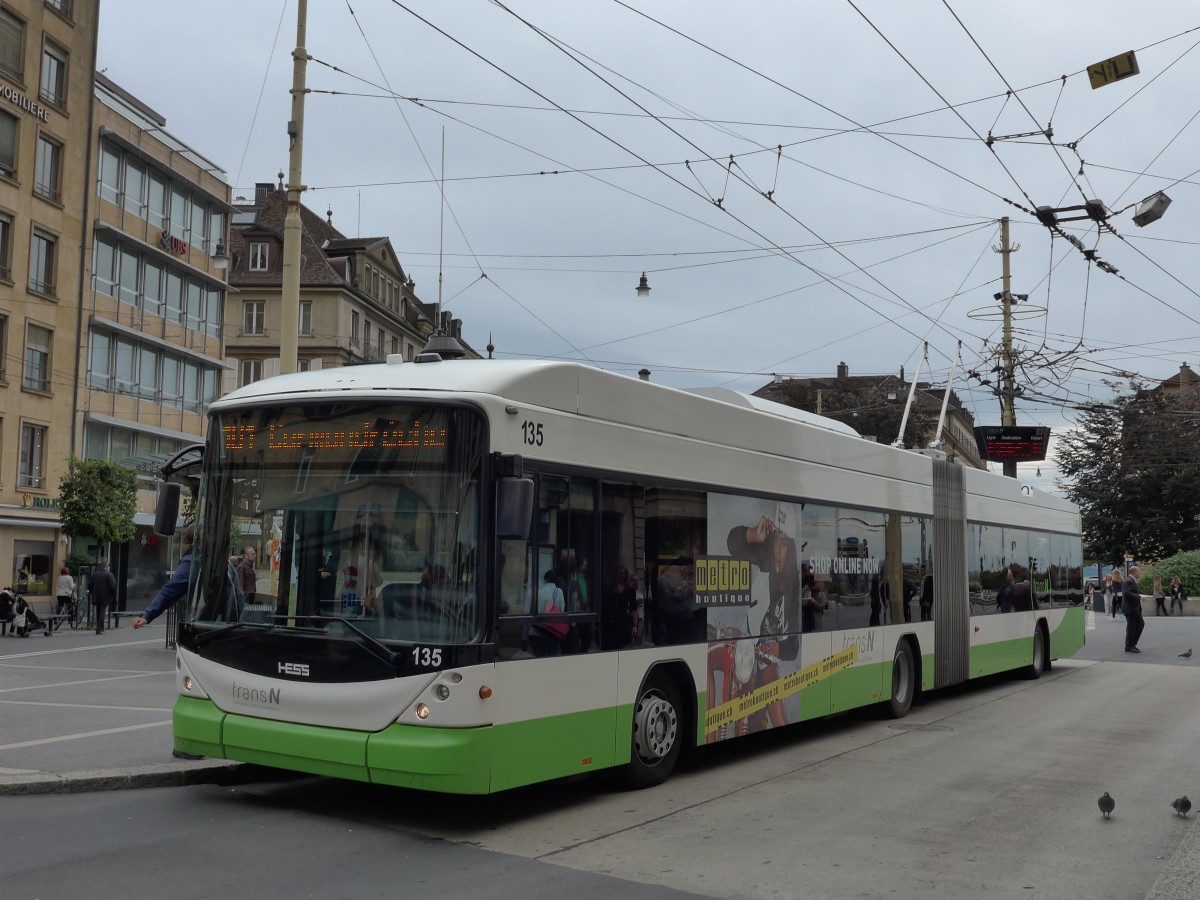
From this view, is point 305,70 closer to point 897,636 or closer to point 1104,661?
point 897,636

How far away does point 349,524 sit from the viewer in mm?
7895

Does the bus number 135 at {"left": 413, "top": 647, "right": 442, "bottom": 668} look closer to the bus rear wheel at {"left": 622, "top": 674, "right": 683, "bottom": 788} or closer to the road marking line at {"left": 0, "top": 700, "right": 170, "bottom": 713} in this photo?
the bus rear wheel at {"left": 622, "top": 674, "right": 683, "bottom": 788}

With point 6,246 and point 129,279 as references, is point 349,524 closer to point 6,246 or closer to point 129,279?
point 6,246

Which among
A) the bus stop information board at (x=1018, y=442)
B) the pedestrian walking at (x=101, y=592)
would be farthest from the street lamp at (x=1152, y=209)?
the pedestrian walking at (x=101, y=592)

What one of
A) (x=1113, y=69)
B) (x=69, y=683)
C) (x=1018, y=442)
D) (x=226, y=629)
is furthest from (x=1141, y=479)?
(x=226, y=629)

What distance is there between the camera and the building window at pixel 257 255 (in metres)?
71.4

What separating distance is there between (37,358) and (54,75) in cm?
908

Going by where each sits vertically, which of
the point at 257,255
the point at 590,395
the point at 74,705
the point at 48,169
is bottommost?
the point at 74,705

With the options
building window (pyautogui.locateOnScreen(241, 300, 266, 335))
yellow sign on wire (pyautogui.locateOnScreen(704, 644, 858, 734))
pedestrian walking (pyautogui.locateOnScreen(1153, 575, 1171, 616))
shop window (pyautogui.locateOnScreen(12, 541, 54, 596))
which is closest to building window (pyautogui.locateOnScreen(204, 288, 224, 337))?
shop window (pyautogui.locateOnScreen(12, 541, 54, 596))

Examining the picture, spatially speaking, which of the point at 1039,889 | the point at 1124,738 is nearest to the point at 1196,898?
the point at 1039,889

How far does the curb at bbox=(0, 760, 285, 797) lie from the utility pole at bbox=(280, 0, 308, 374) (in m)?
5.90

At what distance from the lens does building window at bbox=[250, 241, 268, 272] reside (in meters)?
71.4

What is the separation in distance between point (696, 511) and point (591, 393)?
5.57 ft

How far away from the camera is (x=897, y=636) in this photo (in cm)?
1441
